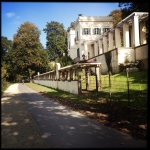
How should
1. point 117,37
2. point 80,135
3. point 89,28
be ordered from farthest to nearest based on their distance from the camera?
point 89,28
point 117,37
point 80,135

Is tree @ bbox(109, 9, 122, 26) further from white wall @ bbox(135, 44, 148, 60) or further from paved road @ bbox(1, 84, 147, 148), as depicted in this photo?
paved road @ bbox(1, 84, 147, 148)

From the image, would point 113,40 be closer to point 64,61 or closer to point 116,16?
point 116,16

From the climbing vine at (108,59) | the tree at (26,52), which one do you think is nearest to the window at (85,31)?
the tree at (26,52)

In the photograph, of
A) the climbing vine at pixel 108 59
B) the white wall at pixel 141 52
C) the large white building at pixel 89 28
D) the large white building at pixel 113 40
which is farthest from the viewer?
the large white building at pixel 89 28

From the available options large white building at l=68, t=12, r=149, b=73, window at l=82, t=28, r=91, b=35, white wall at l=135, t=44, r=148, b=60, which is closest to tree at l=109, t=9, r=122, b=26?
large white building at l=68, t=12, r=149, b=73

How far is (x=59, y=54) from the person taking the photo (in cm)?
4809

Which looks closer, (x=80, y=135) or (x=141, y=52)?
(x=80, y=135)

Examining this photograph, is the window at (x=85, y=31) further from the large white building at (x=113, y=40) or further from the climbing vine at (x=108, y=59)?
the climbing vine at (x=108, y=59)

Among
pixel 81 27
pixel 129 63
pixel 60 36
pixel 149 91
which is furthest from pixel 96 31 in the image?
pixel 149 91

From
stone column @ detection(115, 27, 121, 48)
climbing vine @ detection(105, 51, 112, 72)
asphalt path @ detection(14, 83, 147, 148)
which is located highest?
stone column @ detection(115, 27, 121, 48)

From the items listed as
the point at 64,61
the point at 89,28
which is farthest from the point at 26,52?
the point at 89,28

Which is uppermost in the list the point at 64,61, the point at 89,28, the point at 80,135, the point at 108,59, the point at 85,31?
the point at 89,28

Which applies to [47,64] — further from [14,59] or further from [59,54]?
[14,59]

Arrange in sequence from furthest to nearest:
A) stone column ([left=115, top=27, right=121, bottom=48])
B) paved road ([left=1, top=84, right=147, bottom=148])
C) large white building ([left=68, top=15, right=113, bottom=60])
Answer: large white building ([left=68, top=15, right=113, bottom=60]), stone column ([left=115, top=27, right=121, bottom=48]), paved road ([left=1, top=84, right=147, bottom=148])
